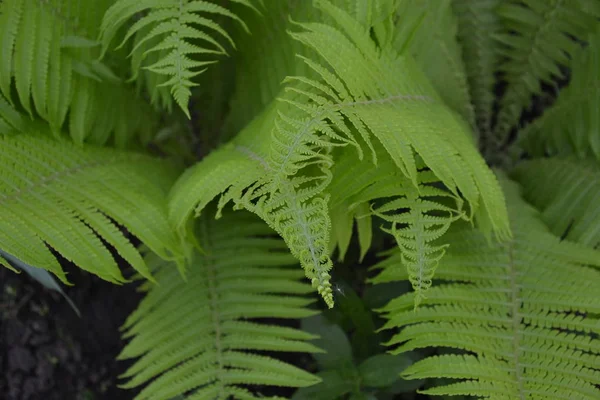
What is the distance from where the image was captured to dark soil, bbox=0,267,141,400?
4.58 feet

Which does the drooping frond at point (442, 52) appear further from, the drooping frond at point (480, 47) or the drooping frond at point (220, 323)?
the drooping frond at point (220, 323)

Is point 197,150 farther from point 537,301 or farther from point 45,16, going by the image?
point 537,301

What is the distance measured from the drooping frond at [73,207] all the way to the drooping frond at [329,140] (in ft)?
0.22

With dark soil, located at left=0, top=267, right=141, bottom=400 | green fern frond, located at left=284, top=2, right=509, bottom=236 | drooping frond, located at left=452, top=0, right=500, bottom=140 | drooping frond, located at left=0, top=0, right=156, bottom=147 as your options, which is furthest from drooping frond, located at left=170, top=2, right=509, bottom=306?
dark soil, located at left=0, top=267, right=141, bottom=400

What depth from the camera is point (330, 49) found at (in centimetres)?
86

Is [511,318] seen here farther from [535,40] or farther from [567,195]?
[535,40]

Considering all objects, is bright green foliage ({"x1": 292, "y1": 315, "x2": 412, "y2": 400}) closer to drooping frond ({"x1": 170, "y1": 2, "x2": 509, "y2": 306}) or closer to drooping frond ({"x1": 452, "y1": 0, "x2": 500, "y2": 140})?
drooping frond ({"x1": 170, "y1": 2, "x2": 509, "y2": 306})

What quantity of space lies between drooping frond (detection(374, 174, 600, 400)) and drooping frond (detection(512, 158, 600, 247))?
0.24 feet

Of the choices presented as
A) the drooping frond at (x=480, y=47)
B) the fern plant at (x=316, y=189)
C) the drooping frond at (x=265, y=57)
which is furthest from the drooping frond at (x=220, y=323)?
the drooping frond at (x=480, y=47)

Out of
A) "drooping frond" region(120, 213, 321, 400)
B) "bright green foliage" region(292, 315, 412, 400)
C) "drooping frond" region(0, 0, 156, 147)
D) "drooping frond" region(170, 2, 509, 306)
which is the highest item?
"drooping frond" region(0, 0, 156, 147)

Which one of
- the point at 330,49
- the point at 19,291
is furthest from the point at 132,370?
the point at 330,49

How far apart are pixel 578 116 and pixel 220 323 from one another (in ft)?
2.77

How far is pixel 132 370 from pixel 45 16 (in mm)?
653

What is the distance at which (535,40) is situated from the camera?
4.39 ft
